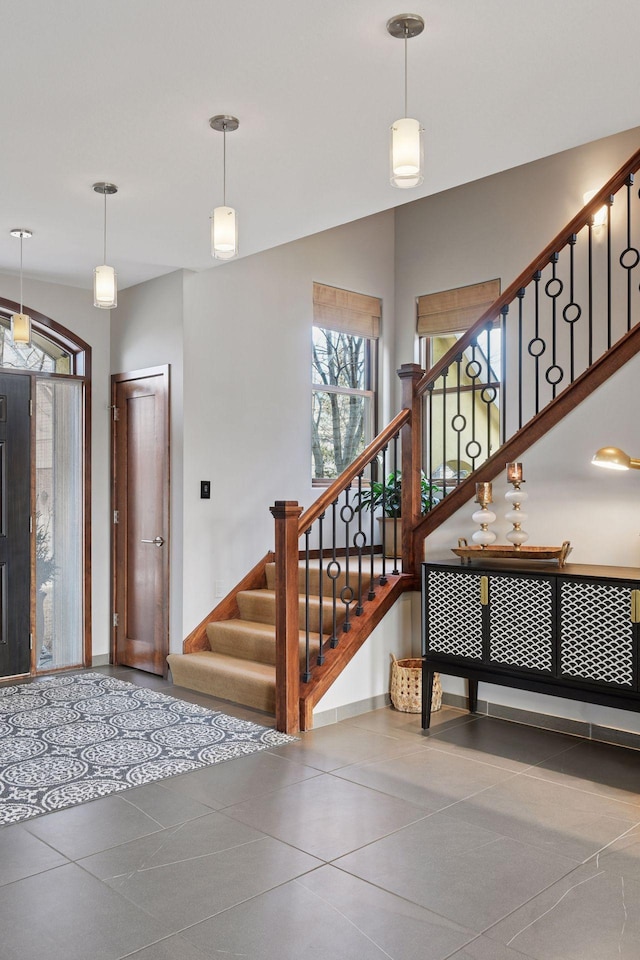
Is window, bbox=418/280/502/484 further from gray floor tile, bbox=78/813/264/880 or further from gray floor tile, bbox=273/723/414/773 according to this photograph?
gray floor tile, bbox=78/813/264/880

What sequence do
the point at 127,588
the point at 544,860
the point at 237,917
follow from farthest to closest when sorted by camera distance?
the point at 127,588 → the point at 544,860 → the point at 237,917

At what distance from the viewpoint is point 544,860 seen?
268cm

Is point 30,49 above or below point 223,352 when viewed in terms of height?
above

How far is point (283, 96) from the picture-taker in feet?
9.84

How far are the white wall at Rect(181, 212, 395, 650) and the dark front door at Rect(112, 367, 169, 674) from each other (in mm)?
220

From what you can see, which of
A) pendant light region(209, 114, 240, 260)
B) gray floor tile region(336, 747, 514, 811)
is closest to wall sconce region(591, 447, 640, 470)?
gray floor tile region(336, 747, 514, 811)

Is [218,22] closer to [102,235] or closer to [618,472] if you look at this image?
[102,235]

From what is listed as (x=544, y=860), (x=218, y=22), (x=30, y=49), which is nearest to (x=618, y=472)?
(x=544, y=860)

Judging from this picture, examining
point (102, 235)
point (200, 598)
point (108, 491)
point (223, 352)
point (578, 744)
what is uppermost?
point (102, 235)

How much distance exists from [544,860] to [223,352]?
A: 3.90 meters

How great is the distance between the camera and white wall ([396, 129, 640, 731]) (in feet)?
13.0

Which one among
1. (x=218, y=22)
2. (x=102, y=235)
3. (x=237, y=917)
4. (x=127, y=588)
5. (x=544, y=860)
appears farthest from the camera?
(x=127, y=588)

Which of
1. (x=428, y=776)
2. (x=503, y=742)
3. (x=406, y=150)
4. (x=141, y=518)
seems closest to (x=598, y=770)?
(x=503, y=742)

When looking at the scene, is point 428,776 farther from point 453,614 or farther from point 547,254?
point 547,254
